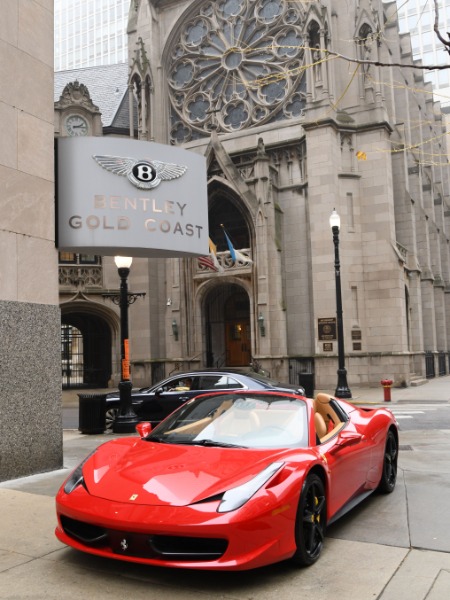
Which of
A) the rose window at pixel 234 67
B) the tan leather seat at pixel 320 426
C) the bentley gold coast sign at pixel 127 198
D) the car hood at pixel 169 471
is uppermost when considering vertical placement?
the rose window at pixel 234 67

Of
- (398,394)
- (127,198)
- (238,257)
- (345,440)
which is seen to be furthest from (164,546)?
(238,257)

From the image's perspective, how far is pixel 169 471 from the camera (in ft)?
15.1

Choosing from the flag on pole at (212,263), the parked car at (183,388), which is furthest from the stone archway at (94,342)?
the parked car at (183,388)

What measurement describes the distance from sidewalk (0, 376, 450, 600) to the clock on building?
91.5 feet

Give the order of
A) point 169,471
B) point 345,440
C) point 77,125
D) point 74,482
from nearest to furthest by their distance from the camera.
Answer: point 169,471, point 74,482, point 345,440, point 77,125

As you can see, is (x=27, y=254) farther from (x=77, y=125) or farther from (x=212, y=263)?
(x=77, y=125)

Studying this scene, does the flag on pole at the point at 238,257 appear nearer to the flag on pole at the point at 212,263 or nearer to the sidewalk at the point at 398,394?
the flag on pole at the point at 212,263

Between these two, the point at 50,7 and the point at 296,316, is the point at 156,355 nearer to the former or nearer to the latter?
the point at 296,316

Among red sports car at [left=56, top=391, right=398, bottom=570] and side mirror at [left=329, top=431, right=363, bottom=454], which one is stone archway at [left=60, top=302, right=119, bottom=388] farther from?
side mirror at [left=329, top=431, right=363, bottom=454]

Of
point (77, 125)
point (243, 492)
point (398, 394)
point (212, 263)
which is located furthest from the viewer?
point (77, 125)

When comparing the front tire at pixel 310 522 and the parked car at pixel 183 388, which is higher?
the parked car at pixel 183 388

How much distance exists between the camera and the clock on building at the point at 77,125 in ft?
104

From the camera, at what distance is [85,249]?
9.31 metres

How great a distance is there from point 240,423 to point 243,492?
1.31m
